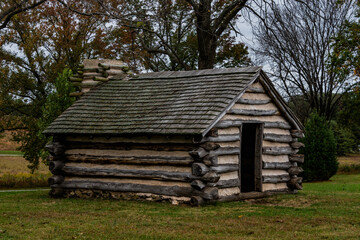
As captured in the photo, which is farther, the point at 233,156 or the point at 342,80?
the point at 342,80

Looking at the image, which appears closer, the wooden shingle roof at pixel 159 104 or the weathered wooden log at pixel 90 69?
the wooden shingle roof at pixel 159 104

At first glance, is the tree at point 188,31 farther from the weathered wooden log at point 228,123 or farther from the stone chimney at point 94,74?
the weathered wooden log at point 228,123

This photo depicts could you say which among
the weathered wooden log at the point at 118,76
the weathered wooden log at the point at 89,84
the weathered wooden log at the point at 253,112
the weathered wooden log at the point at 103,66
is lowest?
the weathered wooden log at the point at 253,112

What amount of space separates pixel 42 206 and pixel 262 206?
18.5ft

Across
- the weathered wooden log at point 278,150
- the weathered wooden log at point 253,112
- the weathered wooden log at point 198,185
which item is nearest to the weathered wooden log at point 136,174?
the weathered wooden log at point 198,185

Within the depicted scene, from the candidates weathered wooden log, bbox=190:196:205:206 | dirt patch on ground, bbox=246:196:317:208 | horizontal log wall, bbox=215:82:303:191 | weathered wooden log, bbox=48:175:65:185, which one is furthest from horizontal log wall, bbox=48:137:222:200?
dirt patch on ground, bbox=246:196:317:208

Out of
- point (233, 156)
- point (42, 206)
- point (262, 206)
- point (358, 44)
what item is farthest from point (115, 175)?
point (358, 44)

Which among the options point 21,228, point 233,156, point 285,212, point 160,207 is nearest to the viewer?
point 21,228

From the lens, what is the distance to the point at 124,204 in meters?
12.8

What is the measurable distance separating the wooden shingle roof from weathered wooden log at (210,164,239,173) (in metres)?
1.24

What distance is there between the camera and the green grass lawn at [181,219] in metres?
8.66

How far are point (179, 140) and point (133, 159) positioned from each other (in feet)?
5.82

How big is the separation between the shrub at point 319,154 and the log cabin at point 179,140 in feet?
31.0

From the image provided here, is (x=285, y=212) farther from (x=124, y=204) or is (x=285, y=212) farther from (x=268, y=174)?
(x=124, y=204)
